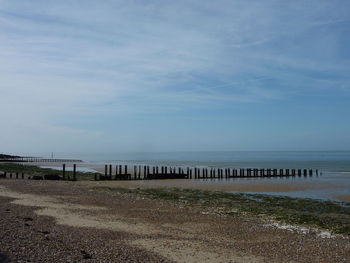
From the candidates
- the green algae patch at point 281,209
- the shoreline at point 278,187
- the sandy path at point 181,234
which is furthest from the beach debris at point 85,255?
the shoreline at point 278,187

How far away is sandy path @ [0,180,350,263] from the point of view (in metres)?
9.57

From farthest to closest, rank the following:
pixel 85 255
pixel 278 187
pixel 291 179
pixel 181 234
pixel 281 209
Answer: pixel 291 179 → pixel 278 187 → pixel 281 209 → pixel 181 234 → pixel 85 255

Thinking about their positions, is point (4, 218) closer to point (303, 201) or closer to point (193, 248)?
point (193, 248)

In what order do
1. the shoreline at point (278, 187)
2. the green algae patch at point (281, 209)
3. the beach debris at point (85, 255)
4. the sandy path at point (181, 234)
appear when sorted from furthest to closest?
the shoreline at point (278, 187)
the green algae patch at point (281, 209)
the sandy path at point (181, 234)
the beach debris at point (85, 255)

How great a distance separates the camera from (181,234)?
1201 cm

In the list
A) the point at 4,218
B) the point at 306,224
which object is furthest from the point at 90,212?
the point at 306,224

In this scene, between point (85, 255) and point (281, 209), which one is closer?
point (85, 255)

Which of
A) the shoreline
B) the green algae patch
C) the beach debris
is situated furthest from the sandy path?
the shoreline

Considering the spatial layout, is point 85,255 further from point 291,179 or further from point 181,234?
point 291,179

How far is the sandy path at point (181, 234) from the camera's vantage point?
31.4 feet

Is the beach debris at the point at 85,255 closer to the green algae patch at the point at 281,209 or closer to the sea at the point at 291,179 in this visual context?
the green algae patch at the point at 281,209

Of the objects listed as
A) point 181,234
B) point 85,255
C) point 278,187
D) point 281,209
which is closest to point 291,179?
point 278,187

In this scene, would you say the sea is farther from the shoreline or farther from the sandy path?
the sandy path

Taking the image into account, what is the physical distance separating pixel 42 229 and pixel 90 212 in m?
4.38
